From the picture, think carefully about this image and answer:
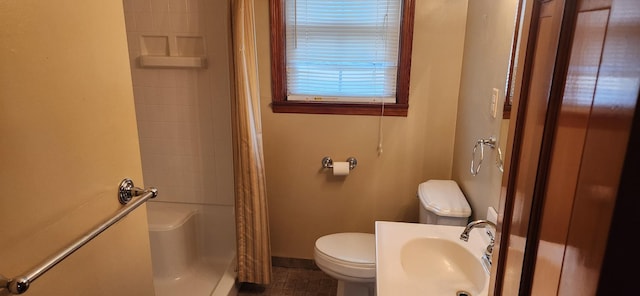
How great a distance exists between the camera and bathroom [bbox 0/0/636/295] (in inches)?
34.5

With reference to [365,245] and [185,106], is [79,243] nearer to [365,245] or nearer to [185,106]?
[365,245]

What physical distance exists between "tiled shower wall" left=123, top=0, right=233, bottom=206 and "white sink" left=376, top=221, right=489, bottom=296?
1.34 metres

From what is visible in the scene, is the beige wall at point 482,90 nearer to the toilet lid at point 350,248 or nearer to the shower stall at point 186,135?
the toilet lid at point 350,248

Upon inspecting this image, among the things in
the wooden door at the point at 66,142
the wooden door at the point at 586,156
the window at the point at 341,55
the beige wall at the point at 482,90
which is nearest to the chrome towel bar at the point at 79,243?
the wooden door at the point at 66,142

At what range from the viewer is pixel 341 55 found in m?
2.35

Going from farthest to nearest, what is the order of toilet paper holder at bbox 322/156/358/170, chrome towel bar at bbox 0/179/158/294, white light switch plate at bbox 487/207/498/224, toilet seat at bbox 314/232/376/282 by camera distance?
toilet paper holder at bbox 322/156/358/170
toilet seat at bbox 314/232/376/282
white light switch plate at bbox 487/207/498/224
chrome towel bar at bbox 0/179/158/294

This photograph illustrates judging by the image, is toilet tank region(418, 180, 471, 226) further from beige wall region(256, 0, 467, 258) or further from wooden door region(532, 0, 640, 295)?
wooden door region(532, 0, 640, 295)

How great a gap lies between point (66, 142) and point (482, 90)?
1.63 metres

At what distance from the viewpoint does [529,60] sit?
2.27ft

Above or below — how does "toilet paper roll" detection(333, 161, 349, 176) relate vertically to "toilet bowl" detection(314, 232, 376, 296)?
above

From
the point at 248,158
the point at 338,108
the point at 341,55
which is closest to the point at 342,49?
the point at 341,55

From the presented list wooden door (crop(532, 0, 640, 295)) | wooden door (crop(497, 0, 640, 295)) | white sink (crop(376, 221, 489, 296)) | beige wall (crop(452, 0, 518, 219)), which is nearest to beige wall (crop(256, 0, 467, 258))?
beige wall (crop(452, 0, 518, 219))

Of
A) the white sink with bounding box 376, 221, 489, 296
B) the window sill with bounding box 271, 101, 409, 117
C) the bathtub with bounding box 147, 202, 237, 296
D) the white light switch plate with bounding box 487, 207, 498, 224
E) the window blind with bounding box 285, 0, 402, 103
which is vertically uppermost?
the window blind with bounding box 285, 0, 402, 103

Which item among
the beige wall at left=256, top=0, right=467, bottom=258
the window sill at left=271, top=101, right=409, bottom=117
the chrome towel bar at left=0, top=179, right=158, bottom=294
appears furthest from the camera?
the window sill at left=271, top=101, right=409, bottom=117
